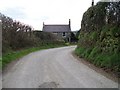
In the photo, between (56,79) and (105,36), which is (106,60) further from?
(56,79)

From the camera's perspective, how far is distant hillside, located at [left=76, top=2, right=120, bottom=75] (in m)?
17.5

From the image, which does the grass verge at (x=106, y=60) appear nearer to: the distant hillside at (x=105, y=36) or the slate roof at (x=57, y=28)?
the distant hillside at (x=105, y=36)

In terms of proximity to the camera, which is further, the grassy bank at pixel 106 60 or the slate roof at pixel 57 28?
the slate roof at pixel 57 28

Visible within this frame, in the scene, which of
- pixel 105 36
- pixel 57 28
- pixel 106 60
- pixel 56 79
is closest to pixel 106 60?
pixel 106 60

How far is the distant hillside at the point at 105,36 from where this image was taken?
17547 millimetres

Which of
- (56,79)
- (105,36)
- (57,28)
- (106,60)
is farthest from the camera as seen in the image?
(57,28)

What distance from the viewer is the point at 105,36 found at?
21.5 meters

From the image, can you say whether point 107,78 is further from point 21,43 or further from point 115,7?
point 21,43

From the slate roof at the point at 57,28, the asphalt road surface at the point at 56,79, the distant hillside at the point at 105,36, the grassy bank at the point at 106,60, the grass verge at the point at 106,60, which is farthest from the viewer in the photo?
the slate roof at the point at 57,28

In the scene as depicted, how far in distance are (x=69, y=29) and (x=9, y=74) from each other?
75.5m

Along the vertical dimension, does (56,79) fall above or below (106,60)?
below

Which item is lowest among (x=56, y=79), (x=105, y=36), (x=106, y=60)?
(x=56, y=79)

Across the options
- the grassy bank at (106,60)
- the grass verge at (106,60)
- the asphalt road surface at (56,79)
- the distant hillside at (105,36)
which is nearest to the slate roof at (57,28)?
the distant hillside at (105,36)

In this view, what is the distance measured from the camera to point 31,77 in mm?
14875
